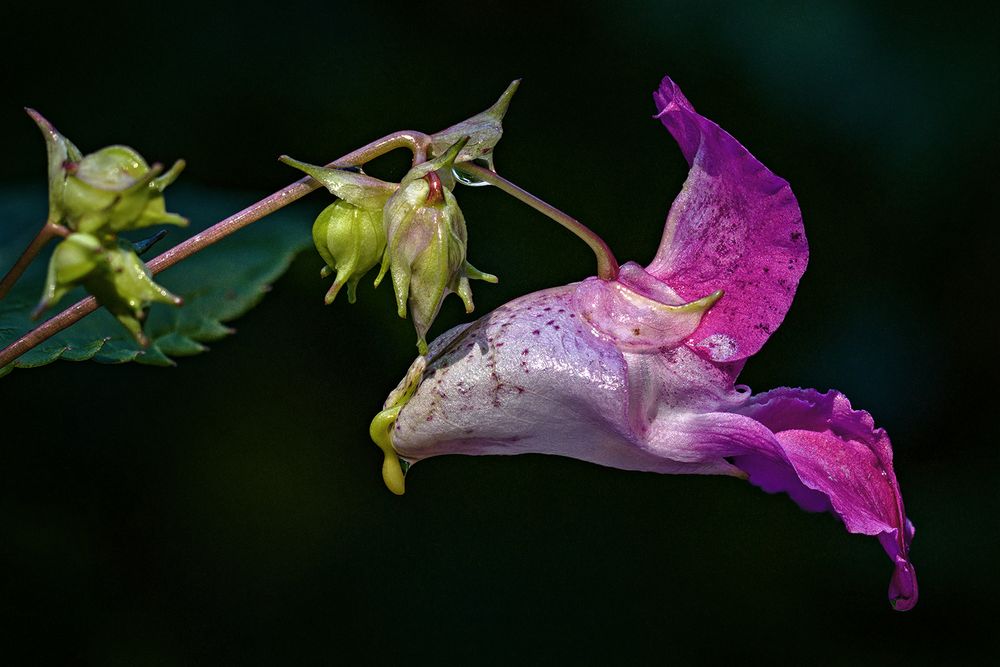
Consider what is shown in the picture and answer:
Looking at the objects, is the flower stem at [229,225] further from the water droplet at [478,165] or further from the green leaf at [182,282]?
the green leaf at [182,282]

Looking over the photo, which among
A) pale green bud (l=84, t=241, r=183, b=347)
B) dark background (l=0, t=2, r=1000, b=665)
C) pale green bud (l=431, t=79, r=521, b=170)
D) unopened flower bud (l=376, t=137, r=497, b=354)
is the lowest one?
dark background (l=0, t=2, r=1000, b=665)

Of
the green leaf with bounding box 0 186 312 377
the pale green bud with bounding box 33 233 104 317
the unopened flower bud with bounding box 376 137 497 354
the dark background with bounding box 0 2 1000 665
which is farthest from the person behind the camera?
the dark background with bounding box 0 2 1000 665

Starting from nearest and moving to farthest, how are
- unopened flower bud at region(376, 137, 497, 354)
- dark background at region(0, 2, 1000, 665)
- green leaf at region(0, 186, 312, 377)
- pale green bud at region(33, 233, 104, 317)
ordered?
pale green bud at region(33, 233, 104, 317) < unopened flower bud at region(376, 137, 497, 354) < green leaf at region(0, 186, 312, 377) < dark background at region(0, 2, 1000, 665)

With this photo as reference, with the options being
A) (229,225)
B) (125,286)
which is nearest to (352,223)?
(229,225)

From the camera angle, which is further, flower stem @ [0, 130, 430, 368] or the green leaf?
the green leaf

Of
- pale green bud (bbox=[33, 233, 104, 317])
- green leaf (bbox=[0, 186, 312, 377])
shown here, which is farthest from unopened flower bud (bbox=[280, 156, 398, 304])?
green leaf (bbox=[0, 186, 312, 377])

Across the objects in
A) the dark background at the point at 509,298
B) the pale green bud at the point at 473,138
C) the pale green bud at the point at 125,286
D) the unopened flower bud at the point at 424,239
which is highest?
the pale green bud at the point at 473,138

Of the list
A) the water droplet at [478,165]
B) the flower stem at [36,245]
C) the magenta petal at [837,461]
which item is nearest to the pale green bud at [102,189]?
the flower stem at [36,245]

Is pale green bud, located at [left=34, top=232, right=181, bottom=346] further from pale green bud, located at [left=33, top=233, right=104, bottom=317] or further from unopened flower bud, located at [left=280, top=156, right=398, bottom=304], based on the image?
unopened flower bud, located at [left=280, top=156, right=398, bottom=304]
